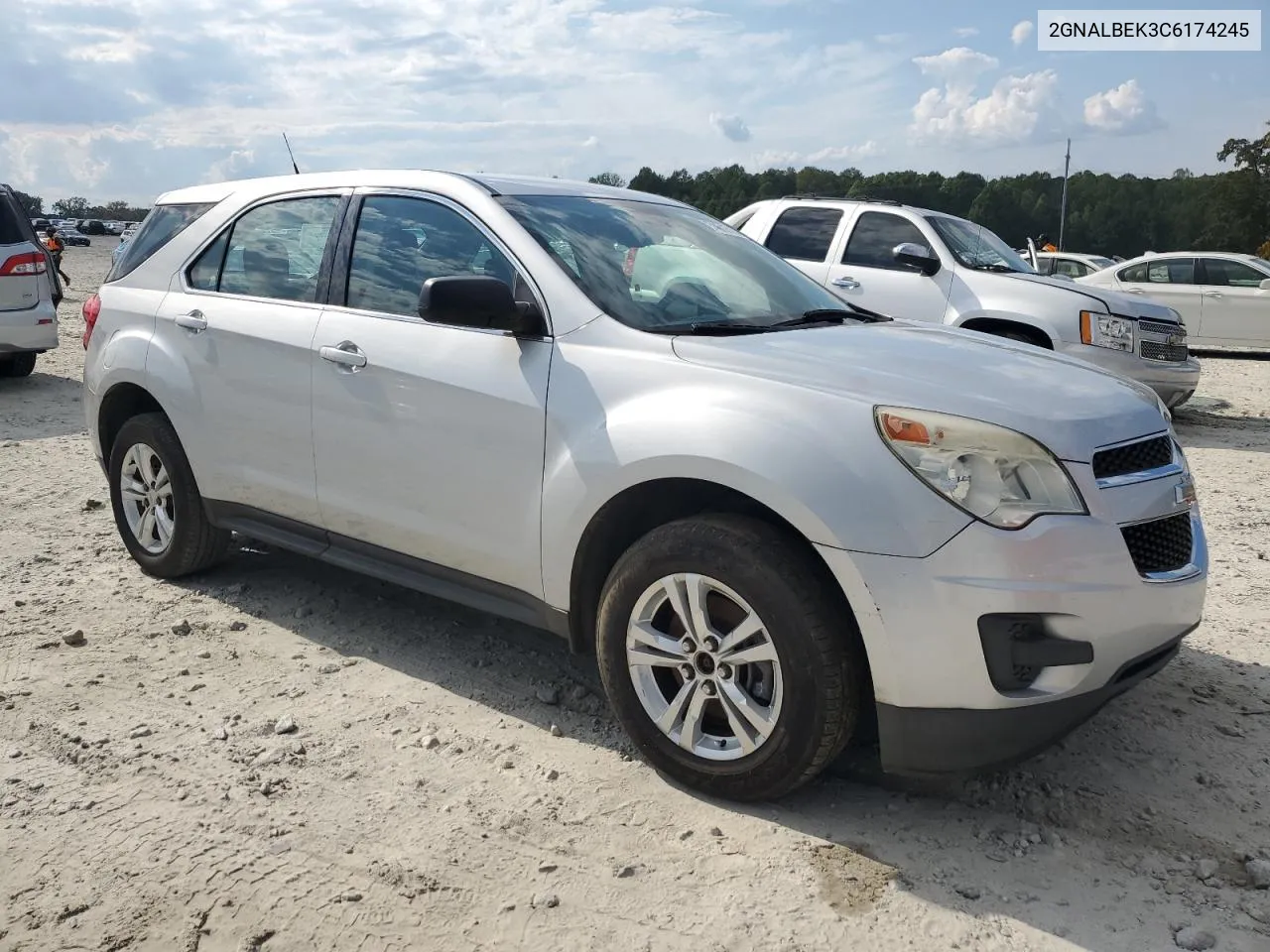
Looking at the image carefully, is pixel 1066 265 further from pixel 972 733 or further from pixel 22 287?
pixel 972 733

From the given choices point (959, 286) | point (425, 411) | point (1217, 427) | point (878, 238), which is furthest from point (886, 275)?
point (425, 411)

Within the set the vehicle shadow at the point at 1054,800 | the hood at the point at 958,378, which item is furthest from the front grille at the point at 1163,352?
the hood at the point at 958,378

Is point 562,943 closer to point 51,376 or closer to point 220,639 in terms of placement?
point 220,639

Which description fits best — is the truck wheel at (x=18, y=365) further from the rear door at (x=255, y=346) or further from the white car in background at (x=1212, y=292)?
the white car in background at (x=1212, y=292)

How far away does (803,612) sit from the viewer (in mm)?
2914

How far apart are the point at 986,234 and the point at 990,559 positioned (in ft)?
27.9

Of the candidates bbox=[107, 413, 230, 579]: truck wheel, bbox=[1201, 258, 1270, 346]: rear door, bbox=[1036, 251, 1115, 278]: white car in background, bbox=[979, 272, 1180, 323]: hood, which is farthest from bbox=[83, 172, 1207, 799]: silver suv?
bbox=[1036, 251, 1115, 278]: white car in background

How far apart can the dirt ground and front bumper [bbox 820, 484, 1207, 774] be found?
1.22 feet

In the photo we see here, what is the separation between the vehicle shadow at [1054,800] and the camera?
2.80 m

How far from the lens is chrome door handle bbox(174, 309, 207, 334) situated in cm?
466

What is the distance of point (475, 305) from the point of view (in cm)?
342

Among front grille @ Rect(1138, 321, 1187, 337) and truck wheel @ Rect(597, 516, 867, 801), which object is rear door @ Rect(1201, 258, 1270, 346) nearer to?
front grille @ Rect(1138, 321, 1187, 337)

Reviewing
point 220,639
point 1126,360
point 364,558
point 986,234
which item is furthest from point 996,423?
point 986,234

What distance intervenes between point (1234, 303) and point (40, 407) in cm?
1474
